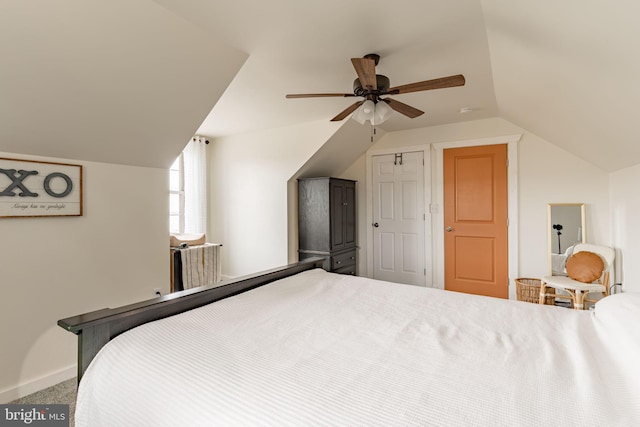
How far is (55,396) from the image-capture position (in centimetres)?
212

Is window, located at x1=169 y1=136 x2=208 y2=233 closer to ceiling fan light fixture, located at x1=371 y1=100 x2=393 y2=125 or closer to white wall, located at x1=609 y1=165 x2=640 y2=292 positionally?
ceiling fan light fixture, located at x1=371 y1=100 x2=393 y2=125

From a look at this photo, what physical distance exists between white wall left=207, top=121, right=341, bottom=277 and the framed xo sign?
2.30m

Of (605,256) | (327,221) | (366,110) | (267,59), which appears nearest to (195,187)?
(327,221)

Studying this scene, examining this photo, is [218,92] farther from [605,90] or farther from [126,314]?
[605,90]

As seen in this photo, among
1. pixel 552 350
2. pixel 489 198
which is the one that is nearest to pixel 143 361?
pixel 552 350

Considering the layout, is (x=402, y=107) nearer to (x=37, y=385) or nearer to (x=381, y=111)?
(x=381, y=111)

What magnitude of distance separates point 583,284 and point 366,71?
2887mm

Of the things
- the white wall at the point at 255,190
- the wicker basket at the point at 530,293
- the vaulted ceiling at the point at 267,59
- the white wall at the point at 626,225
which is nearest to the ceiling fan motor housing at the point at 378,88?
the vaulted ceiling at the point at 267,59

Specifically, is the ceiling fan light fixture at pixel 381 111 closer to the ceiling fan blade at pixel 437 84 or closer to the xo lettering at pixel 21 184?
the ceiling fan blade at pixel 437 84

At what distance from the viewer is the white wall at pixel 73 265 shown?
6.91ft

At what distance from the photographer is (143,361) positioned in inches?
43.0

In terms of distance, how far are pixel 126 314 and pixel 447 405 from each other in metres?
1.29

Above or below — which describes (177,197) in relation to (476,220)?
above

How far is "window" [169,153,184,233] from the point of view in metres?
4.45
